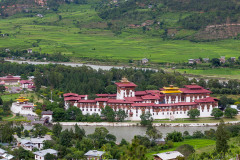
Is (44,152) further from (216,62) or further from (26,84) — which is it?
(216,62)

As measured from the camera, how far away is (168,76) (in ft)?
177

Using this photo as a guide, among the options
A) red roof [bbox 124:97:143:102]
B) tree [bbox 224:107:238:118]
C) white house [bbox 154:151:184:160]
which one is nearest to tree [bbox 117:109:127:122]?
red roof [bbox 124:97:143:102]

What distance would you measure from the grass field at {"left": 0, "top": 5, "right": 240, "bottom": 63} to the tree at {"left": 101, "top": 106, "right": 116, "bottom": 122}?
3065 cm

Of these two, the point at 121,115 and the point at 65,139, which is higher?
the point at 65,139

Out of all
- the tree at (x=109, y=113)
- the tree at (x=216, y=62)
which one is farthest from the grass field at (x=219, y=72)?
the tree at (x=109, y=113)

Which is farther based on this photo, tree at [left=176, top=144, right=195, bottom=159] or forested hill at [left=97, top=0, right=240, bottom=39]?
forested hill at [left=97, top=0, right=240, bottom=39]

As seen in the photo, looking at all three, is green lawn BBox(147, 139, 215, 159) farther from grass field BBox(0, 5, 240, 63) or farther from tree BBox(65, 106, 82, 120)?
grass field BBox(0, 5, 240, 63)

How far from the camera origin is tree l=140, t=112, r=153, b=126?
41125 mm

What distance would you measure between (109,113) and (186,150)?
1145 centimetres

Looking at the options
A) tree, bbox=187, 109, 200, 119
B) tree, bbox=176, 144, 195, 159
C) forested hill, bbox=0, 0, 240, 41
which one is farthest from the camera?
forested hill, bbox=0, 0, 240, 41

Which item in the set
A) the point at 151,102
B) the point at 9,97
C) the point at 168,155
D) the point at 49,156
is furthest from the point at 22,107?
the point at 168,155

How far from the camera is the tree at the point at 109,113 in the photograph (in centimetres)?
4188

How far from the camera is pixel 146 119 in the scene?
42.1 meters

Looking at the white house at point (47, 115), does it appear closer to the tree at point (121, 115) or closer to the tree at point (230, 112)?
the tree at point (121, 115)
